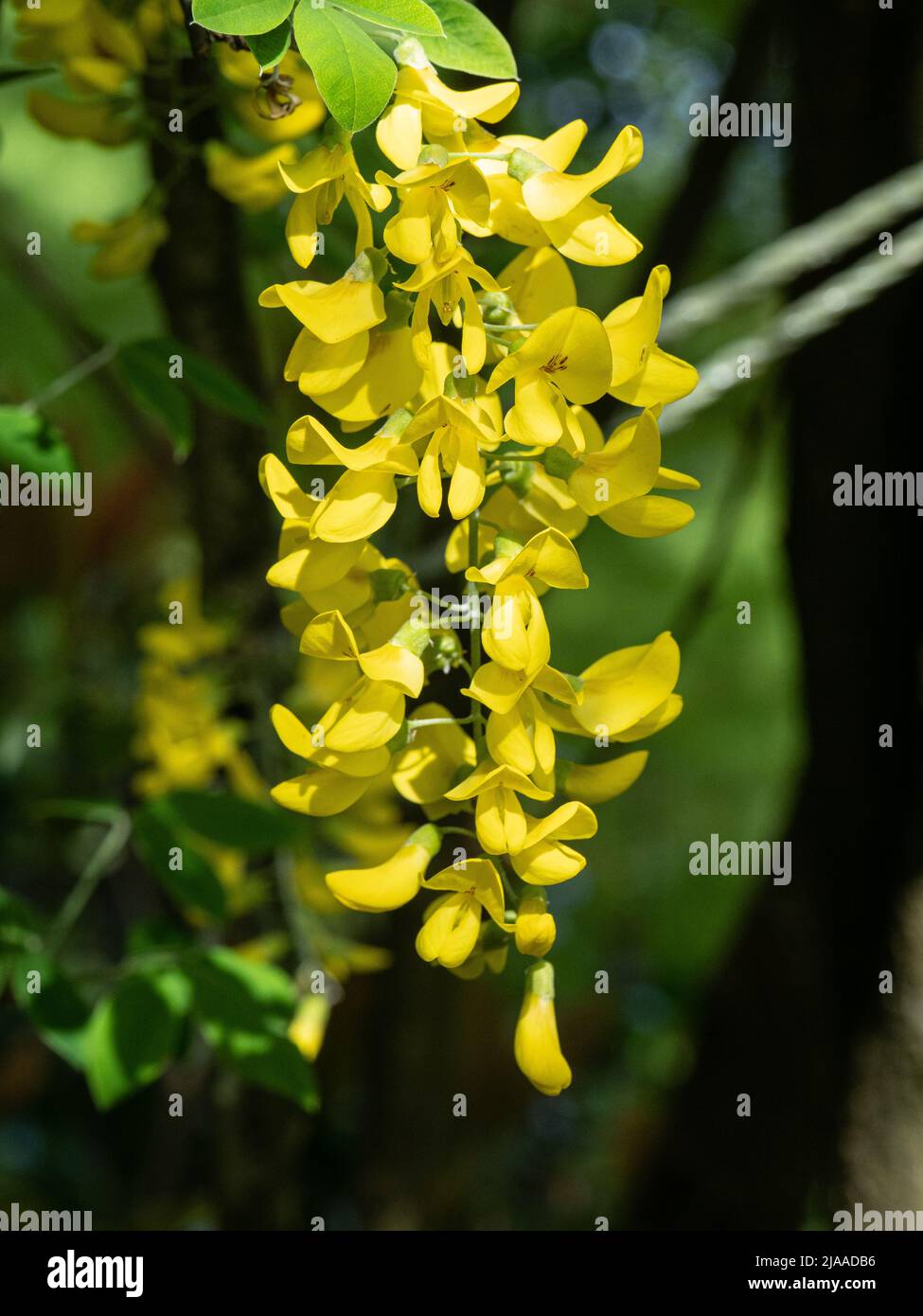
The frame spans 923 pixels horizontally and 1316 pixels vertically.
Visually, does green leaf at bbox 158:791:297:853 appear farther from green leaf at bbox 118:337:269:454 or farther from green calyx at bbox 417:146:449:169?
green calyx at bbox 417:146:449:169

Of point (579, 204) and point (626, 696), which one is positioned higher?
point (579, 204)

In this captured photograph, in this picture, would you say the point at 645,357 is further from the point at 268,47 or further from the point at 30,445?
the point at 30,445

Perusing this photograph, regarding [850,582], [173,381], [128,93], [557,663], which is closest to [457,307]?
[173,381]

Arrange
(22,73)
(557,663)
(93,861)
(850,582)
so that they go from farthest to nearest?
(557,663) < (850,582) < (93,861) < (22,73)

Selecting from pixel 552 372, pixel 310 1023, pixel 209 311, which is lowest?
pixel 310 1023

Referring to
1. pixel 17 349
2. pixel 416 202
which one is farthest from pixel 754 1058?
pixel 17 349

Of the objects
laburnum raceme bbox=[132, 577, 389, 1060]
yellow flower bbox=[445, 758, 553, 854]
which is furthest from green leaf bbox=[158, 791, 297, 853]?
yellow flower bbox=[445, 758, 553, 854]
